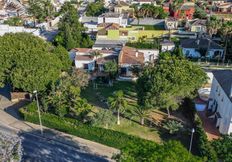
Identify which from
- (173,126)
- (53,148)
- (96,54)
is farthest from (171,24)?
(53,148)

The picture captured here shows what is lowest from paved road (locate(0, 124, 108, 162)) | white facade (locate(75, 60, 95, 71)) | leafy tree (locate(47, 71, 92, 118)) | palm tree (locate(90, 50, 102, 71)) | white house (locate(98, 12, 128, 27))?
paved road (locate(0, 124, 108, 162))

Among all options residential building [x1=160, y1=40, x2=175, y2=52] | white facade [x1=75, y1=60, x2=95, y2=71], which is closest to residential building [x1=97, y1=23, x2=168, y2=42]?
residential building [x1=160, y1=40, x2=175, y2=52]

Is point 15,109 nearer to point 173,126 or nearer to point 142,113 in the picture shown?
point 142,113

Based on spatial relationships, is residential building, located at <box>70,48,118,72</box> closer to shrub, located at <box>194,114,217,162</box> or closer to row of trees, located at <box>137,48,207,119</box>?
row of trees, located at <box>137,48,207,119</box>

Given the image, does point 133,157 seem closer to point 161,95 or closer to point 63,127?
point 161,95

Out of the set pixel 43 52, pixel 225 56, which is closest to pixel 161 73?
pixel 43 52
